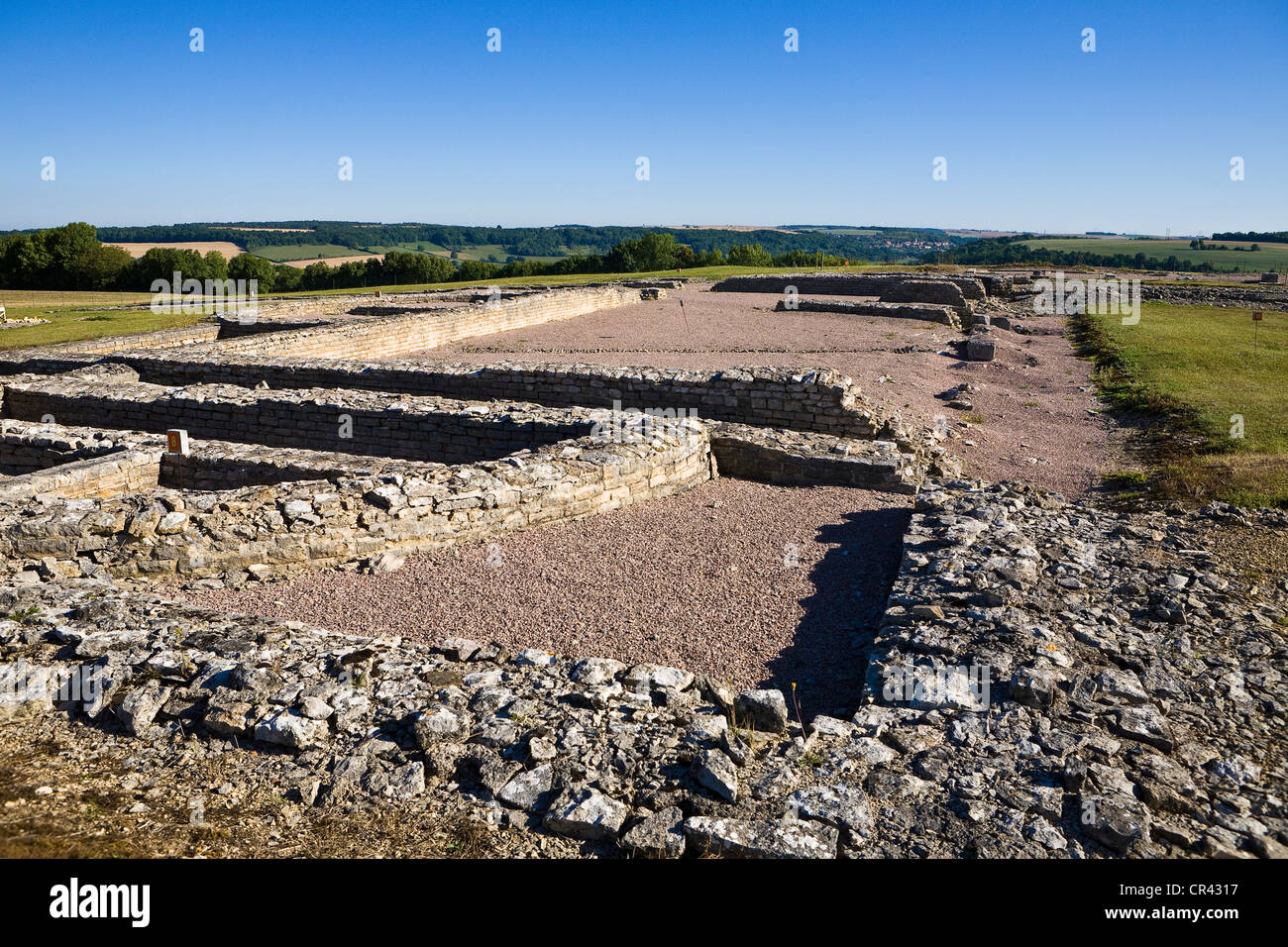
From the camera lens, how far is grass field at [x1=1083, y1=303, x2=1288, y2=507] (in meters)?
9.95

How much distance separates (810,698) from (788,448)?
17.0 feet

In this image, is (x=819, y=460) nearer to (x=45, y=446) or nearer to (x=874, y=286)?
(x=45, y=446)

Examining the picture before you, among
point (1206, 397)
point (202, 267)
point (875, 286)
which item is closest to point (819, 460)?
point (1206, 397)

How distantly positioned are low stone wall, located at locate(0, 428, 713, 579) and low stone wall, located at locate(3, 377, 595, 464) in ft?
5.61

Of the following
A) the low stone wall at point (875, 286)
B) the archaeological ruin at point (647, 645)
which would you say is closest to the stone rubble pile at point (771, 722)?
the archaeological ruin at point (647, 645)

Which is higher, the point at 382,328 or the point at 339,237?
the point at 339,237

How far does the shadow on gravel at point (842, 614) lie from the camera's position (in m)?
5.12

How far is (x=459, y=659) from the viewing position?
4848mm

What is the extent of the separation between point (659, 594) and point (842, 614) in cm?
148

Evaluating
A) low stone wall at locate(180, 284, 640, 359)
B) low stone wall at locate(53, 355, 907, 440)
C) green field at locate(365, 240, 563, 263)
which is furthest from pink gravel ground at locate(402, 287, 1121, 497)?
green field at locate(365, 240, 563, 263)

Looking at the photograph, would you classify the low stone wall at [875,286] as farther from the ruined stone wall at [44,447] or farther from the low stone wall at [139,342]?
the ruined stone wall at [44,447]
